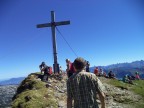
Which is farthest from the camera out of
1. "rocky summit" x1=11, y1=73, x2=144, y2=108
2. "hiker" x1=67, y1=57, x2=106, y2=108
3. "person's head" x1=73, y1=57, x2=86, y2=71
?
"rocky summit" x1=11, y1=73, x2=144, y2=108

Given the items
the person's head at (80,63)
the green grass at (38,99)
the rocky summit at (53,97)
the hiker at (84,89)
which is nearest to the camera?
the hiker at (84,89)

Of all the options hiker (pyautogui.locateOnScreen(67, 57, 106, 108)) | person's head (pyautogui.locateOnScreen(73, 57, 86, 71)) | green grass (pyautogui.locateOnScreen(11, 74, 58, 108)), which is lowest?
green grass (pyautogui.locateOnScreen(11, 74, 58, 108))

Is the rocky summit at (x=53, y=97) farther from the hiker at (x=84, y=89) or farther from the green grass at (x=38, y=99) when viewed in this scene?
the hiker at (x=84, y=89)

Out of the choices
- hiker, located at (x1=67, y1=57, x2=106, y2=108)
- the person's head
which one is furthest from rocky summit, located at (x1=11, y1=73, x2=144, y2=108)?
the person's head

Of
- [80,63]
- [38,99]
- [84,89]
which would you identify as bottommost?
[38,99]

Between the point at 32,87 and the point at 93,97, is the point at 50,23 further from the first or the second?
the point at 93,97

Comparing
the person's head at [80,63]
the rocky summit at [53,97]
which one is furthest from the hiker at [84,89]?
the rocky summit at [53,97]

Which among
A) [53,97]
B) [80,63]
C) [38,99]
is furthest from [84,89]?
[53,97]

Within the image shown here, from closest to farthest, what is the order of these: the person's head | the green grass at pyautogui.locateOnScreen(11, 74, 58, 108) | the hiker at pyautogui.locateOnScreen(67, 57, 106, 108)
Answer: the hiker at pyautogui.locateOnScreen(67, 57, 106, 108) → the person's head → the green grass at pyautogui.locateOnScreen(11, 74, 58, 108)

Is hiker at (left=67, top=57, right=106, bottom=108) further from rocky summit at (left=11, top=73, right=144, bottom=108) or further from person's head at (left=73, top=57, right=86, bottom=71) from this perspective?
rocky summit at (left=11, top=73, right=144, bottom=108)

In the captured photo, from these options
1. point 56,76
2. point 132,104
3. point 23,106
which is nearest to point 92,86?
point 23,106

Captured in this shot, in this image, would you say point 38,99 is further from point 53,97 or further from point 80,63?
point 80,63

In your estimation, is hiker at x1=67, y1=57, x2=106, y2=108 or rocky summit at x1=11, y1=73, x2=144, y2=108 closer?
hiker at x1=67, y1=57, x2=106, y2=108

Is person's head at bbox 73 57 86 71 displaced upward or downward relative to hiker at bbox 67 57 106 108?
upward
